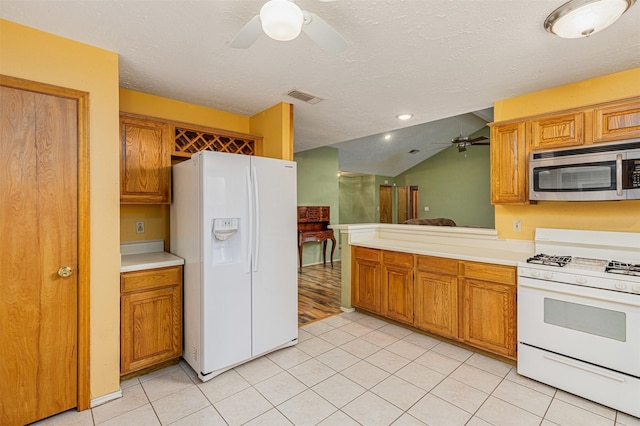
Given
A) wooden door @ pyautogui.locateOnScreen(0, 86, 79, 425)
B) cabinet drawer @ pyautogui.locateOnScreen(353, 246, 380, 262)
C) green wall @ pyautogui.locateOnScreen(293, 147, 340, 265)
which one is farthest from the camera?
green wall @ pyautogui.locateOnScreen(293, 147, 340, 265)

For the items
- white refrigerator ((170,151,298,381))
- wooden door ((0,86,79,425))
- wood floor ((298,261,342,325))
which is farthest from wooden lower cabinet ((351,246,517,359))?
wooden door ((0,86,79,425))

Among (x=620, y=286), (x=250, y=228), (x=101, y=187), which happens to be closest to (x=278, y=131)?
(x=250, y=228)

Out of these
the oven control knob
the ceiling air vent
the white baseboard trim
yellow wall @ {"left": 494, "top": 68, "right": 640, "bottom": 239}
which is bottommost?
the white baseboard trim

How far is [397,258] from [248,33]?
252 cm

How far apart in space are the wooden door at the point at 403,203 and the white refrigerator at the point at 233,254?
7.64 metres

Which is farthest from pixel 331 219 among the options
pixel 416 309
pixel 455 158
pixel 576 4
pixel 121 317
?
pixel 576 4

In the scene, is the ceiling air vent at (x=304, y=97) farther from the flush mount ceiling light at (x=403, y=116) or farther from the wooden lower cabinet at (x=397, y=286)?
the wooden lower cabinet at (x=397, y=286)

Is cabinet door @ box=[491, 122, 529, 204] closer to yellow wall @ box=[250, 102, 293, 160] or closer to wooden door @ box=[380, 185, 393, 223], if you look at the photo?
yellow wall @ box=[250, 102, 293, 160]

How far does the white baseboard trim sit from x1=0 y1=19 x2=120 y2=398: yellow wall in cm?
3

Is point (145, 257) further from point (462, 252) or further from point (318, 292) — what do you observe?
point (462, 252)

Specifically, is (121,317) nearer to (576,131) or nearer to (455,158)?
(576,131)

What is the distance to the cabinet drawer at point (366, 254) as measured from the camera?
11.2 feet

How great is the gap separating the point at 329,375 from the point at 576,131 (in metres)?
2.81

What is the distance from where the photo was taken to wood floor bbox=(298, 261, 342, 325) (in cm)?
371
